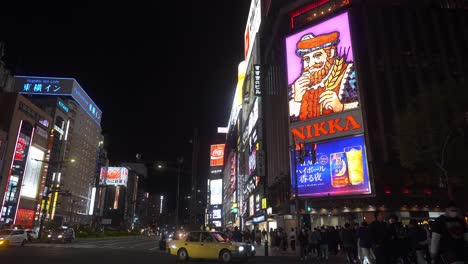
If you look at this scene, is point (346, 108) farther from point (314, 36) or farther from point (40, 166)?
point (40, 166)

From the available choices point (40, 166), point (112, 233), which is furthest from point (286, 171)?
point (40, 166)

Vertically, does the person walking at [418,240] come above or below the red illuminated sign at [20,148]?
below

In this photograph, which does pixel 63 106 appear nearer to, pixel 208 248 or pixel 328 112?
pixel 328 112

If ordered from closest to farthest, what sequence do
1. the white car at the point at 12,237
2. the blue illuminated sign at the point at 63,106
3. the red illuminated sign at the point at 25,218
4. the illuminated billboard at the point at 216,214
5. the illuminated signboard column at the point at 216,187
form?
1. the white car at the point at 12,237
2. the red illuminated sign at the point at 25,218
3. the blue illuminated sign at the point at 63,106
4. the illuminated billboard at the point at 216,214
5. the illuminated signboard column at the point at 216,187

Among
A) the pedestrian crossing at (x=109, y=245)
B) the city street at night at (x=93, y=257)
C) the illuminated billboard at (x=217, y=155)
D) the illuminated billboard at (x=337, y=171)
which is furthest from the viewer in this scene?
the illuminated billboard at (x=217, y=155)

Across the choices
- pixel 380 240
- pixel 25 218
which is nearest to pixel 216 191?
pixel 25 218

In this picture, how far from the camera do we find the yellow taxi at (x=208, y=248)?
683 inches

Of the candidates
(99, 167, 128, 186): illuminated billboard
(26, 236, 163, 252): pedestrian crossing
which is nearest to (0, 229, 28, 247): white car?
(26, 236, 163, 252): pedestrian crossing

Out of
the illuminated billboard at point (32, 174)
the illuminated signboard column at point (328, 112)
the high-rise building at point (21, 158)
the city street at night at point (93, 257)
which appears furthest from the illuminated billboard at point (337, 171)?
the illuminated billboard at point (32, 174)

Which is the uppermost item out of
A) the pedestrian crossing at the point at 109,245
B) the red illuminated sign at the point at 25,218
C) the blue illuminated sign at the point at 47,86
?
the blue illuminated sign at the point at 47,86

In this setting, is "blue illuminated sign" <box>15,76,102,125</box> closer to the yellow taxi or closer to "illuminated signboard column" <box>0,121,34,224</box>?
"illuminated signboard column" <box>0,121,34,224</box>

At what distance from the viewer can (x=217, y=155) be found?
13175 centimetres

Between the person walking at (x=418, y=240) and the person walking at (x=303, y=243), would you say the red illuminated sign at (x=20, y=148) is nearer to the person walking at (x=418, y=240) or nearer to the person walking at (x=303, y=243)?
the person walking at (x=303, y=243)

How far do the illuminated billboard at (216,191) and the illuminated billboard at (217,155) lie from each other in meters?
7.01
